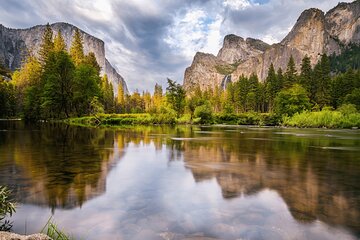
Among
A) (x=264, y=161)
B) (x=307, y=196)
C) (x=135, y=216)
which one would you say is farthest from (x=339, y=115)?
(x=135, y=216)

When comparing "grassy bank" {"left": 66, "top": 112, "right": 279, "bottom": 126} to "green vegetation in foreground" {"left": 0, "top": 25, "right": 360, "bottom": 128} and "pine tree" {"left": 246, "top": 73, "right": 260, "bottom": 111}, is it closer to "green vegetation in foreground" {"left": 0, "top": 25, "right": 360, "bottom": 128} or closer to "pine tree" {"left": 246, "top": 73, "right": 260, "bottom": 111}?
"green vegetation in foreground" {"left": 0, "top": 25, "right": 360, "bottom": 128}

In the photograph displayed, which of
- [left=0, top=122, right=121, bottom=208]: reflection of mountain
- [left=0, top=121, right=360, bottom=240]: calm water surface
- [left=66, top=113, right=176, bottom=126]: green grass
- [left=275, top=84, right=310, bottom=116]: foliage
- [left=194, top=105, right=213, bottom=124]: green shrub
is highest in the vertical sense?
[left=275, top=84, right=310, bottom=116]: foliage

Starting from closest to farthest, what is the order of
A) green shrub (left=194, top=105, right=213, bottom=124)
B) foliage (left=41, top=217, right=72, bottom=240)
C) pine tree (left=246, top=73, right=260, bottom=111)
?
1. foliage (left=41, top=217, right=72, bottom=240)
2. green shrub (left=194, top=105, right=213, bottom=124)
3. pine tree (left=246, top=73, right=260, bottom=111)

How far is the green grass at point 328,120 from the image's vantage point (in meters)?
52.9

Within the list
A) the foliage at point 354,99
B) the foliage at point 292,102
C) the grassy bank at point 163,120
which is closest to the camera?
the grassy bank at point 163,120

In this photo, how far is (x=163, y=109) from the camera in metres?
68.9

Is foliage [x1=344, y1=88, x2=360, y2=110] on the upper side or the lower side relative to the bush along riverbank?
upper

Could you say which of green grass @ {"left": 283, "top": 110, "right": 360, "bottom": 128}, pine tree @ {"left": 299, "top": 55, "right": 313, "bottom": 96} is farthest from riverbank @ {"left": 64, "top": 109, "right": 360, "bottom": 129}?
pine tree @ {"left": 299, "top": 55, "right": 313, "bottom": 96}

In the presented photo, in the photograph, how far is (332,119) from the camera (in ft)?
179

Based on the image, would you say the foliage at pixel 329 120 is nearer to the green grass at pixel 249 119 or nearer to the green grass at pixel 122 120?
the green grass at pixel 249 119

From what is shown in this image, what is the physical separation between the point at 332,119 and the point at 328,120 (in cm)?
83

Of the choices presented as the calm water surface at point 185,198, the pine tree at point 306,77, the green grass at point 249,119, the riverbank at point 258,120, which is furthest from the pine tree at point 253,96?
the calm water surface at point 185,198

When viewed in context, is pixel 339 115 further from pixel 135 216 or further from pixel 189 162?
pixel 135 216

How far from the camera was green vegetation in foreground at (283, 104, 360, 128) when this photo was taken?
52906 millimetres
